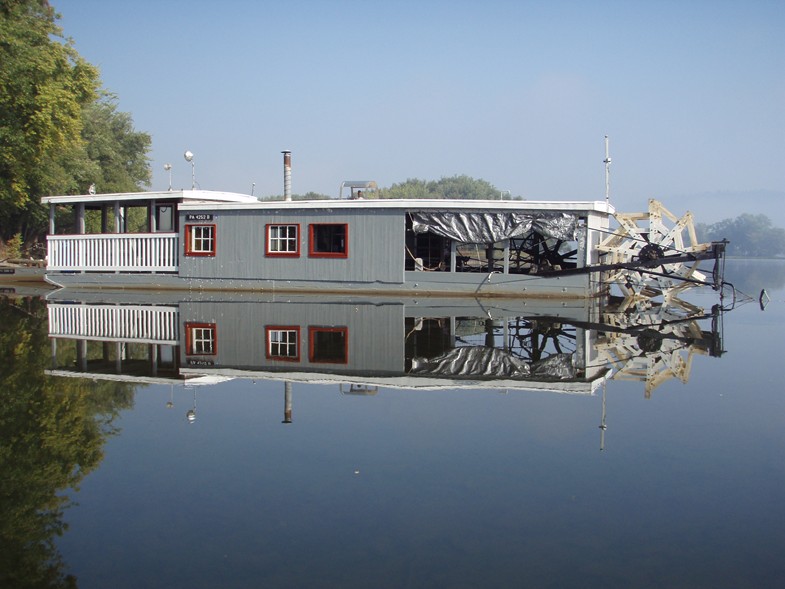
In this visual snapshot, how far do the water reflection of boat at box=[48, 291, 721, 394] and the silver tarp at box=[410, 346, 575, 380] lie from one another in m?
0.02

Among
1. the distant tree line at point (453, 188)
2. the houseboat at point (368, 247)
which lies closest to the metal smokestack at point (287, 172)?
the houseboat at point (368, 247)

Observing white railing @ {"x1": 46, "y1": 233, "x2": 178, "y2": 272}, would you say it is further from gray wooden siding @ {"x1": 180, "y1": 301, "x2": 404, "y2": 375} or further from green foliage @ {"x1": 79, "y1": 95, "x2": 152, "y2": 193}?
green foliage @ {"x1": 79, "y1": 95, "x2": 152, "y2": 193}

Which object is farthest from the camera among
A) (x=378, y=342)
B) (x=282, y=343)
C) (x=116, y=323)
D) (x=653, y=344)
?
(x=116, y=323)

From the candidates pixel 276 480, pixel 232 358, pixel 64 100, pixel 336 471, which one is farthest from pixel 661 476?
pixel 64 100

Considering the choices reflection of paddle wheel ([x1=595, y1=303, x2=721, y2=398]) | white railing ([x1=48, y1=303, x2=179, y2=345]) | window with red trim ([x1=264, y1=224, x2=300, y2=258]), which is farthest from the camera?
window with red trim ([x1=264, y1=224, x2=300, y2=258])

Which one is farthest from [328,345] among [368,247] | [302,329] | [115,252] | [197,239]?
[115,252]

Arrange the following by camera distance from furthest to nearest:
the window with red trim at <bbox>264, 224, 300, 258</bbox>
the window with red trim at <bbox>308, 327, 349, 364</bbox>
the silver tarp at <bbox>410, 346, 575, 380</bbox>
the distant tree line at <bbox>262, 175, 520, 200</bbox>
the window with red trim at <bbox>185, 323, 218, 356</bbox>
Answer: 1. the distant tree line at <bbox>262, 175, 520, 200</bbox>
2. the window with red trim at <bbox>264, 224, 300, 258</bbox>
3. the window with red trim at <bbox>185, 323, 218, 356</bbox>
4. the window with red trim at <bbox>308, 327, 349, 364</bbox>
5. the silver tarp at <bbox>410, 346, 575, 380</bbox>

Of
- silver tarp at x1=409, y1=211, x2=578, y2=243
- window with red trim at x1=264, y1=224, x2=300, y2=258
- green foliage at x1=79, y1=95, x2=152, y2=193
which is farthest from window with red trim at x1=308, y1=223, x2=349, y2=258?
green foliage at x1=79, y1=95, x2=152, y2=193

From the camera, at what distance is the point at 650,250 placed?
901 inches

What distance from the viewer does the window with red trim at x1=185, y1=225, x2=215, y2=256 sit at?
82.8ft

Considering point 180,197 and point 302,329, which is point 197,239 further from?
point 302,329

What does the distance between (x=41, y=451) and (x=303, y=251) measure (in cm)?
1776

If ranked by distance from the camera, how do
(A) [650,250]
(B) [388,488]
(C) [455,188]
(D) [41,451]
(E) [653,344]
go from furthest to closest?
(C) [455,188] < (A) [650,250] < (E) [653,344] < (D) [41,451] < (B) [388,488]

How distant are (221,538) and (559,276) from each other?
1840 centimetres
